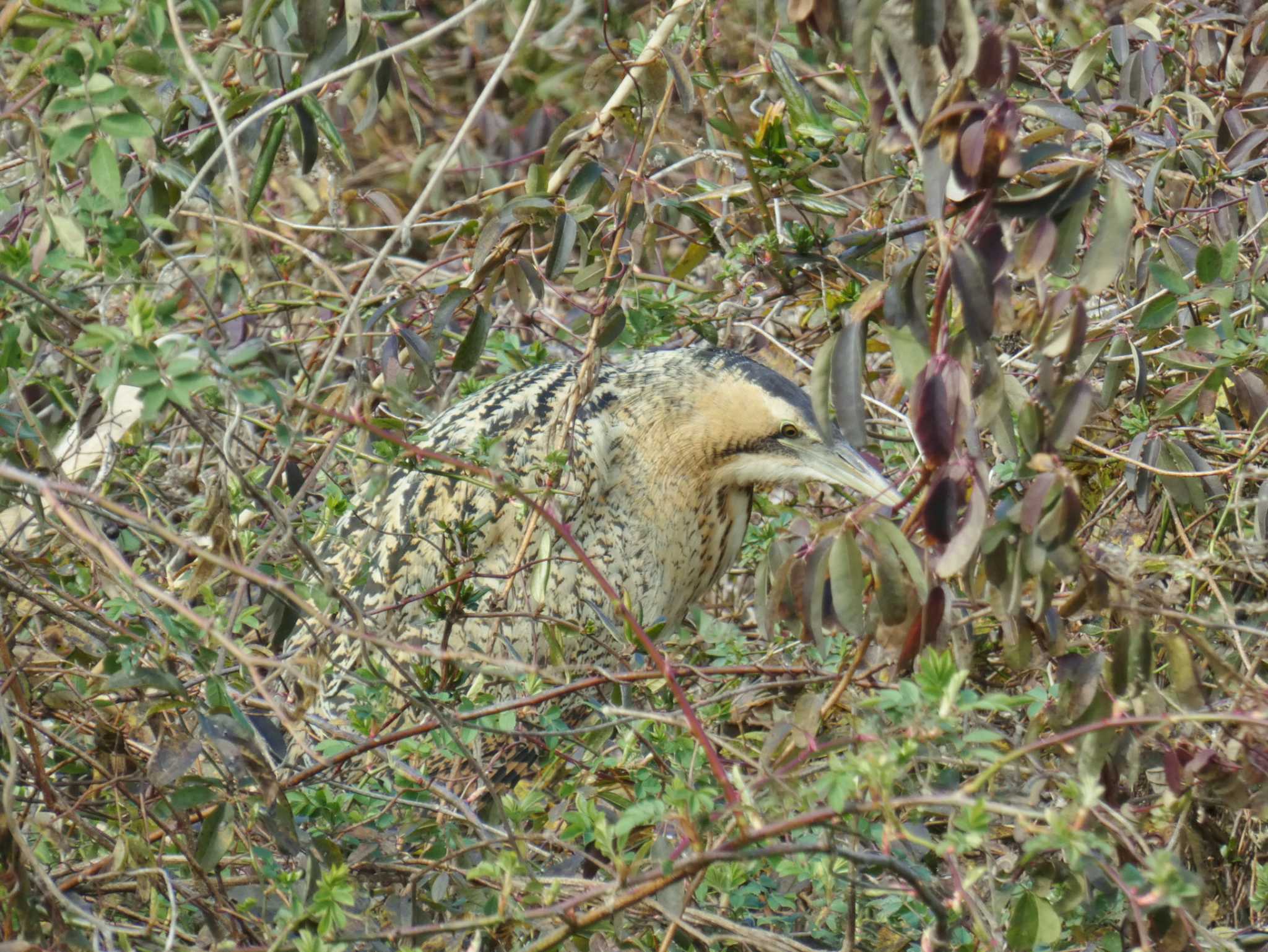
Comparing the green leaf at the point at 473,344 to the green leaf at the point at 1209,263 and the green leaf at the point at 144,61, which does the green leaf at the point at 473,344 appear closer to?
the green leaf at the point at 144,61

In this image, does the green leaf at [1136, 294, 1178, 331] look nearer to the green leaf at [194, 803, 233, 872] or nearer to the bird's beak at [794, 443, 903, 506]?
the bird's beak at [794, 443, 903, 506]

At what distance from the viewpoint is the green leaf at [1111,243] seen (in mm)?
1557

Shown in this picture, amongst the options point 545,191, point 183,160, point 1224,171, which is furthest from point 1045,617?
point 183,160

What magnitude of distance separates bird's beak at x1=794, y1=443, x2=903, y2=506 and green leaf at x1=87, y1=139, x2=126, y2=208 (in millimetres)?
1966

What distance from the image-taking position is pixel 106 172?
5.82ft

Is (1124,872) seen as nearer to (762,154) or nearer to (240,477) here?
(240,477)

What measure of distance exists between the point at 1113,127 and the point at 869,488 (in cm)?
95

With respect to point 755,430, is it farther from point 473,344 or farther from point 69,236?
point 69,236

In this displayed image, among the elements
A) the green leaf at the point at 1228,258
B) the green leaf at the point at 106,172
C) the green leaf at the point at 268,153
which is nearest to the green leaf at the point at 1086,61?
the green leaf at the point at 1228,258

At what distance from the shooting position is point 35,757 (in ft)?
6.38

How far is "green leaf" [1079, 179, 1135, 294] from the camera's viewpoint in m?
1.56

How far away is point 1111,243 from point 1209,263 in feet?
3.62

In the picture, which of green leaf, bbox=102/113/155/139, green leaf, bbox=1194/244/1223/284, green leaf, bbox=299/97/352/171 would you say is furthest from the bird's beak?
green leaf, bbox=102/113/155/139

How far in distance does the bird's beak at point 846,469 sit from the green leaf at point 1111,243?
1.75 m
